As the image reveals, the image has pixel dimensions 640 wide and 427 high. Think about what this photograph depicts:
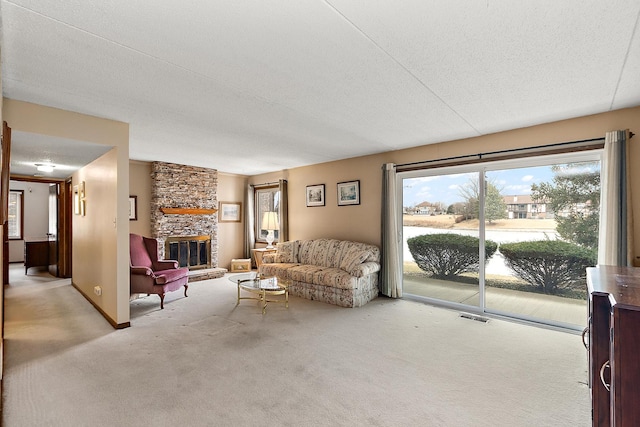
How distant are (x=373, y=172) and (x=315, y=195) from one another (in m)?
1.46

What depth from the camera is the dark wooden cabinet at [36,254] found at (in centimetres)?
704

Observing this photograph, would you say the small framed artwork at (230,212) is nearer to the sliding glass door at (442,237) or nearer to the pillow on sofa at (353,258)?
the pillow on sofa at (353,258)

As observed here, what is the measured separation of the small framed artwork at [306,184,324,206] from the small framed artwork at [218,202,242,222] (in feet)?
7.87

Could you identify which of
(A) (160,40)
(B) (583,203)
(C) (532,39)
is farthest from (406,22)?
(B) (583,203)

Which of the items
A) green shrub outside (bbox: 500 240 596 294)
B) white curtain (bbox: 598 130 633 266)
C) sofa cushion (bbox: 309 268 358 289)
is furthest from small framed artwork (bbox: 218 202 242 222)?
white curtain (bbox: 598 130 633 266)

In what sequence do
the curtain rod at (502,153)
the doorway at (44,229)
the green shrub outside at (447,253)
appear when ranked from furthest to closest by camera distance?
1. the doorway at (44,229)
2. the green shrub outside at (447,253)
3. the curtain rod at (502,153)

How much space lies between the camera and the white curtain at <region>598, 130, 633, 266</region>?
306 cm

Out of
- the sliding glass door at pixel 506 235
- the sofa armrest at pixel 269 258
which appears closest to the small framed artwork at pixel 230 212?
the sofa armrest at pixel 269 258

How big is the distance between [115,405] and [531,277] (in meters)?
4.77

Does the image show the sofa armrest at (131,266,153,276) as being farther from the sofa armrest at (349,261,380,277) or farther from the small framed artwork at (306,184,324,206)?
the small framed artwork at (306,184,324,206)

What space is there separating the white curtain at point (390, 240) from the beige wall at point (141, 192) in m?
4.94

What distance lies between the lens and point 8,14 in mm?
1682

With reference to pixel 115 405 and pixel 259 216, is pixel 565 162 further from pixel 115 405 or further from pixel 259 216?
pixel 259 216

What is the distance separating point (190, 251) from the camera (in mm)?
6836
